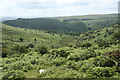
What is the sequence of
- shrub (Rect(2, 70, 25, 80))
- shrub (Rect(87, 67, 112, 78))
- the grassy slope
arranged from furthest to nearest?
the grassy slope
shrub (Rect(2, 70, 25, 80))
shrub (Rect(87, 67, 112, 78))

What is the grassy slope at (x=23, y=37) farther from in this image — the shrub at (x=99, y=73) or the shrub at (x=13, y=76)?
the shrub at (x=99, y=73)

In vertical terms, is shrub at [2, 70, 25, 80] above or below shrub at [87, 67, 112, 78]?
below

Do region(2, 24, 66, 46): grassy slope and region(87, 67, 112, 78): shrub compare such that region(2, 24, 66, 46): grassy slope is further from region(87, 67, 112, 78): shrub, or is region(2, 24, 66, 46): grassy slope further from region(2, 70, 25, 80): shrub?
region(87, 67, 112, 78): shrub

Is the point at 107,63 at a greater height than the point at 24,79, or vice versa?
the point at 107,63

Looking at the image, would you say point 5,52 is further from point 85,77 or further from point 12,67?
point 85,77

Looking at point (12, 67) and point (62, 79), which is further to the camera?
point (12, 67)

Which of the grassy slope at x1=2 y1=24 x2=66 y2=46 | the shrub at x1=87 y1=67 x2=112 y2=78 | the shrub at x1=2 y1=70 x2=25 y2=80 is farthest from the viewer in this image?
the grassy slope at x1=2 y1=24 x2=66 y2=46

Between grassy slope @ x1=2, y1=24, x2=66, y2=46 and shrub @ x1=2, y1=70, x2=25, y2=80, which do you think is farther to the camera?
grassy slope @ x1=2, y1=24, x2=66, y2=46

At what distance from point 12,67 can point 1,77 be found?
444 centimetres

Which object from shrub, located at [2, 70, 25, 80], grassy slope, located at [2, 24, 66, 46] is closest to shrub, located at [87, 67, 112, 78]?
shrub, located at [2, 70, 25, 80]

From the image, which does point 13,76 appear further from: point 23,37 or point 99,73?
point 23,37

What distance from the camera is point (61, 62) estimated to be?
25.8m

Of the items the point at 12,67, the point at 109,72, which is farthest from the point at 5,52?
the point at 109,72

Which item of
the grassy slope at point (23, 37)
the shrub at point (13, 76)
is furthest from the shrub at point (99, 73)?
the grassy slope at point (23, 37)
